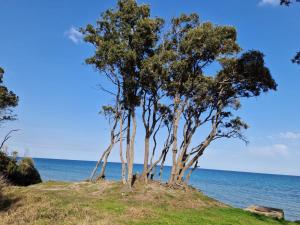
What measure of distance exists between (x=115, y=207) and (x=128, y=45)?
49.0 feet

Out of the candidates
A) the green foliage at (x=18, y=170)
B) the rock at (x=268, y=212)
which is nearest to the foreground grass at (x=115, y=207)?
the rock at (x=268, y=212)

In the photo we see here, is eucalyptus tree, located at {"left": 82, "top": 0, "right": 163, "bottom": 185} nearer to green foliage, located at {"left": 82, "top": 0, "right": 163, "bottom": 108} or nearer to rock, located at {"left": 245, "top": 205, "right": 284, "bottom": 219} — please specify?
green foliage, located at {"left": 82, "top": 0, "right": 163, "bottom": 108}

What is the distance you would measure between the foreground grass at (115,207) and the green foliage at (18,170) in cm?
1484

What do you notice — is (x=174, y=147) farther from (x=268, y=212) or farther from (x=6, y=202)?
(x=6, y=202)

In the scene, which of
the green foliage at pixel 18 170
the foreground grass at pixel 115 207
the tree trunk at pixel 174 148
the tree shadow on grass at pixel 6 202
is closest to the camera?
the foreground grass at pixel 115 207

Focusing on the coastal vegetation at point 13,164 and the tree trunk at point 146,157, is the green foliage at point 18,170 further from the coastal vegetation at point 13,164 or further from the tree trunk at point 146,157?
the tree trunk at point 146,157

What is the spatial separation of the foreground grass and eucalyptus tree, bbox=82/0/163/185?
3231 mm

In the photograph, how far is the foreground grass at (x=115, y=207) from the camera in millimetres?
21500

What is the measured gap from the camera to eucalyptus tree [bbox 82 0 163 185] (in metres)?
A: 33.1

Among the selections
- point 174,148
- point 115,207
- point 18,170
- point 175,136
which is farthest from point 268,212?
point 18,170

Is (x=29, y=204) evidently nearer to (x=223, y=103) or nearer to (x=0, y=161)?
(x=223, y=103)

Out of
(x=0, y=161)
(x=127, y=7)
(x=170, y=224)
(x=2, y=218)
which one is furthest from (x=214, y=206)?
(x=0, y=161)

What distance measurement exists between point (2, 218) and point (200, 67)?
20555 millimetres

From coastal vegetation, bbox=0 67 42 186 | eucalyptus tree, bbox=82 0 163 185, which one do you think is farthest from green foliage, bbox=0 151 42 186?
eucalyptus tree, bbox=82 0 163 185
